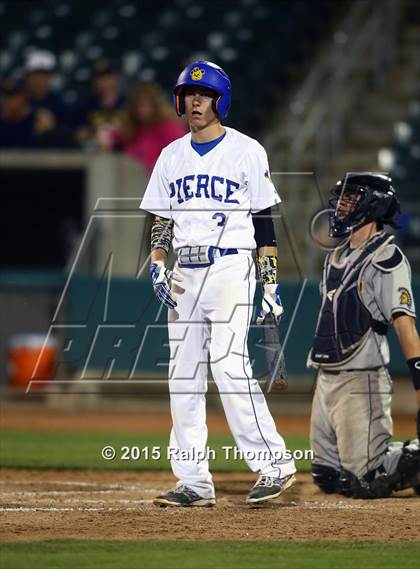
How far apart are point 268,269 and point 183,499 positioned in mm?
1219

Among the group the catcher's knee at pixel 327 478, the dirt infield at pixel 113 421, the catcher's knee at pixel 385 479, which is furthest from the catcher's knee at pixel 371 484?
the dirt infield at pixel 113 421

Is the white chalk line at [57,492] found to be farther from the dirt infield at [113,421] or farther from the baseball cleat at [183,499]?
the dirt infield at [113,421]

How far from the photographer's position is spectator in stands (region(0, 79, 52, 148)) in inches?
566

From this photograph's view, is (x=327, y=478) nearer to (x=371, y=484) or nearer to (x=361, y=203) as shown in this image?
(x=371, y=484)

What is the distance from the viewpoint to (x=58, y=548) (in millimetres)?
5070

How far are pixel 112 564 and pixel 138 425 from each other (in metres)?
6.90

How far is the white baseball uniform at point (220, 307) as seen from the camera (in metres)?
6.14

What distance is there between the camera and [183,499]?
623 cm

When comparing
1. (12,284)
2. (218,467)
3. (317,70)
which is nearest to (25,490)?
(218,467)

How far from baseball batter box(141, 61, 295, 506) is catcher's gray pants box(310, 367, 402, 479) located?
611 millimetres

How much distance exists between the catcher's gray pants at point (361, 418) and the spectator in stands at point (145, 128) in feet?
21.9

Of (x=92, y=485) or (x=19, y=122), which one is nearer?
(x=92, y=485)

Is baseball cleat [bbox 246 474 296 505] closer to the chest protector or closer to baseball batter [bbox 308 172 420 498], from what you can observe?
baseball batter [bbox 308 172 420 498]

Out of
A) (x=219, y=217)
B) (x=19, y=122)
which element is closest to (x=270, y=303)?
(x=219, y=217)
